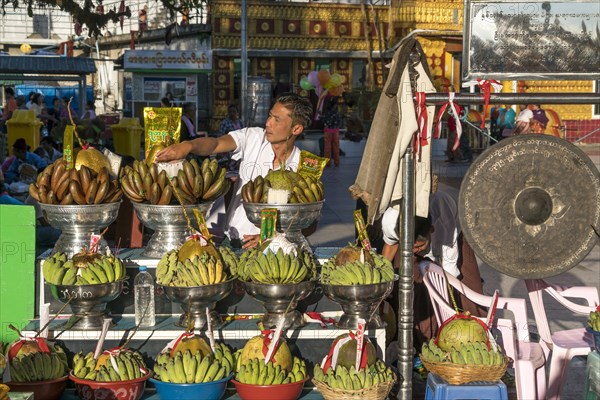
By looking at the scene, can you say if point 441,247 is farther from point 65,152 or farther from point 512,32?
point 65,152

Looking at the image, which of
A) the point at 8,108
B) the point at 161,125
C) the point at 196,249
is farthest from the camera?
the point at 8,108

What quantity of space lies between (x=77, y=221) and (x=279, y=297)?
4.13ft

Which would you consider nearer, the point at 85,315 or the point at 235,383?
the point at 235,383

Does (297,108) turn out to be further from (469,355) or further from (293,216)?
(469,355)

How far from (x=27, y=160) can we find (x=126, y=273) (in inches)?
335

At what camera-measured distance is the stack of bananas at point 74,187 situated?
17.3 feet

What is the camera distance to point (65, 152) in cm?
554

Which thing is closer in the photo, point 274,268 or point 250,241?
point 274,268

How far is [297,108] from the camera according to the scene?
19.7 ft

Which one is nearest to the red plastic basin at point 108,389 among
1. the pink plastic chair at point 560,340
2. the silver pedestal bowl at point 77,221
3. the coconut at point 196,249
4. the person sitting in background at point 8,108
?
the coconut at point 196,249

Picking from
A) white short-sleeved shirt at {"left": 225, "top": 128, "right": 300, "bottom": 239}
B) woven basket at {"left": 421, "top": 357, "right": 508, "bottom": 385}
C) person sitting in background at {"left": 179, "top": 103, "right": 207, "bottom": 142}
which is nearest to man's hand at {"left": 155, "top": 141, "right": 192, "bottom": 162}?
white short-sleeved shirt at {"left": 225, "top": 128, "right": 300, "bottom": 239}

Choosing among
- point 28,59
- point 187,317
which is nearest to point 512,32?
point 187,317

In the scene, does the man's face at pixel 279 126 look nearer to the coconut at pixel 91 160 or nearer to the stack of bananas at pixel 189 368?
the coconut at pixel 91 160

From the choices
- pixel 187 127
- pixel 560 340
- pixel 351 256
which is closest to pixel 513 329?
pixel 560 340
